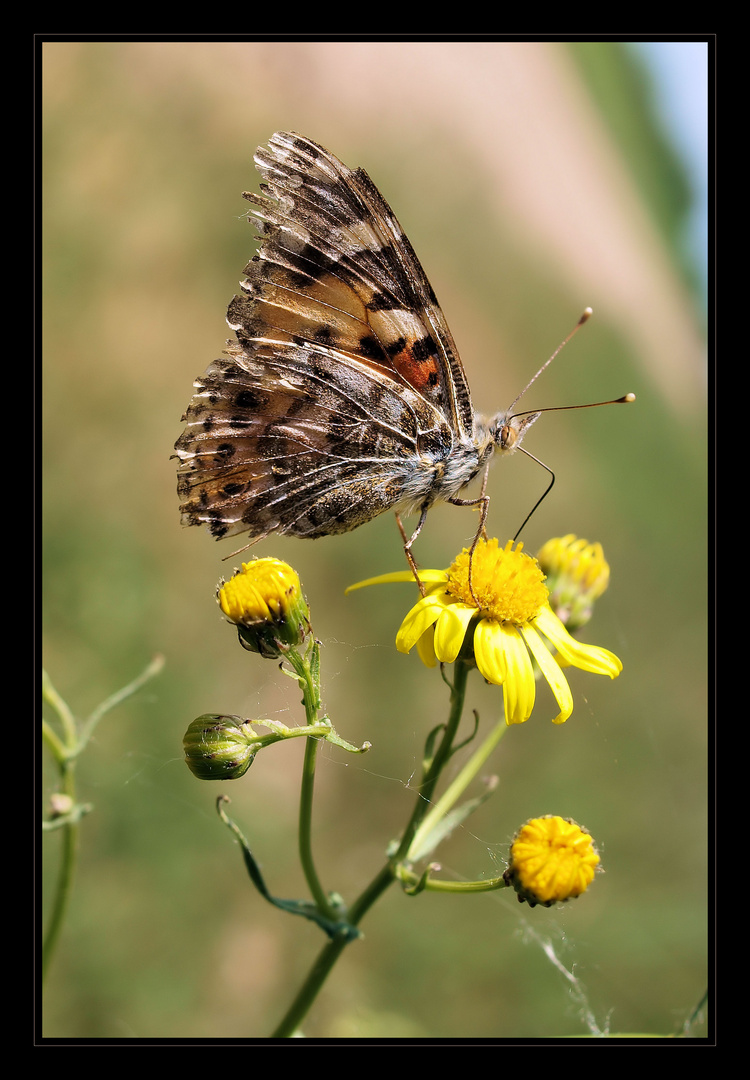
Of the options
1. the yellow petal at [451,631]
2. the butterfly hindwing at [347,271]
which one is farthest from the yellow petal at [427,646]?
the butterfly hindwing at [347,271]

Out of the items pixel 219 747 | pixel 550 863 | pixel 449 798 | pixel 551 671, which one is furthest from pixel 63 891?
pixel 551 671

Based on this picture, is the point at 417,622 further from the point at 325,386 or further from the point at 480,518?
the point at 325,386

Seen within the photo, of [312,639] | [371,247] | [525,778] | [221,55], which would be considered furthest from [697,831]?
[221,55]

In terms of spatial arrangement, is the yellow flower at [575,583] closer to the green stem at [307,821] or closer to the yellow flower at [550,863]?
the yellow flower at [550,863]

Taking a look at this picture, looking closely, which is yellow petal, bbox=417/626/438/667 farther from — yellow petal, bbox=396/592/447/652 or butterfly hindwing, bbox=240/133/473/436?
butterfly hindwing, bbox=240/133/473/436

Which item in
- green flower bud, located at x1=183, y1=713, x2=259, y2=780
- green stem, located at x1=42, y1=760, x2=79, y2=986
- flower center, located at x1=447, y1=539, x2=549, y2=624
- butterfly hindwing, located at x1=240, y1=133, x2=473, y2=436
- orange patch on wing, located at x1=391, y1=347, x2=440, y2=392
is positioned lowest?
green stem, located at x1=42, y1=760, x2=79, y2=986

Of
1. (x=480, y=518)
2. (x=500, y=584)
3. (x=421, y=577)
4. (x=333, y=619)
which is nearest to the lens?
(x=500, y=584)

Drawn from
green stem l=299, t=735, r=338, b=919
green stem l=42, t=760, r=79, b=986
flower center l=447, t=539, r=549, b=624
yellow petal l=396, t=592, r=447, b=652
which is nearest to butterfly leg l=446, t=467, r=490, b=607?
flower center l=447, t=539, r=549, b=624
